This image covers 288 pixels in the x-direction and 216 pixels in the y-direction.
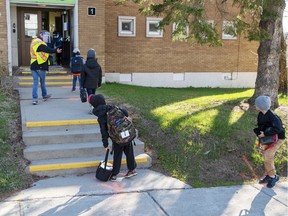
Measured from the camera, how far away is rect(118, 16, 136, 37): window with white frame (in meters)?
15.4

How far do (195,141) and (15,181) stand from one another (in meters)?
3.38

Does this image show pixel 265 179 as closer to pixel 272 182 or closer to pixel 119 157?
pixel 272 182

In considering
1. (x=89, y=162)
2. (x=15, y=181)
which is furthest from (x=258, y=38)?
(x=15, y=181)

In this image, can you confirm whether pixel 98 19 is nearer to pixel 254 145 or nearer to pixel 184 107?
pixel 184 107

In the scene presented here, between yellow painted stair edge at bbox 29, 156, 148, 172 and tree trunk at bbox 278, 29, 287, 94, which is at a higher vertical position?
tree trunk at bbox 278, 29, 287, 94

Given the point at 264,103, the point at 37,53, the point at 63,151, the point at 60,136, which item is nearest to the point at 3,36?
the point at 37,53

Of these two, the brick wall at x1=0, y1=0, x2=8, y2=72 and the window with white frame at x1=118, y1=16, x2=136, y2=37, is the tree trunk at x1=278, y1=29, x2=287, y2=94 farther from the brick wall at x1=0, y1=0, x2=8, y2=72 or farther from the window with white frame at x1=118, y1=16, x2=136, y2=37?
the brick wall at x1=0, y1=0, x2=8, y2=72

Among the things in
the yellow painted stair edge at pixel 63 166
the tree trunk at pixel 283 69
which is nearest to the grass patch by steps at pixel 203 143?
the yellow painted stair edge at pixel 63 166

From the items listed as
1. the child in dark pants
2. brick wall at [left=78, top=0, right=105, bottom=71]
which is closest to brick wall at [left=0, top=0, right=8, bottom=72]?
brick wall at [left=78, top=0, right=105, bottom=71]

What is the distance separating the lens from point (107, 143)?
5805 mm

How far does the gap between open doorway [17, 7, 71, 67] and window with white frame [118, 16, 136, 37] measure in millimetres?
2304

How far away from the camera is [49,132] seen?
7.12 meters

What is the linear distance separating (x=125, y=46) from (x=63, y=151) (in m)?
9.75

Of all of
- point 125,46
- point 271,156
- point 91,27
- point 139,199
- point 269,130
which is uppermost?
point 91,27
